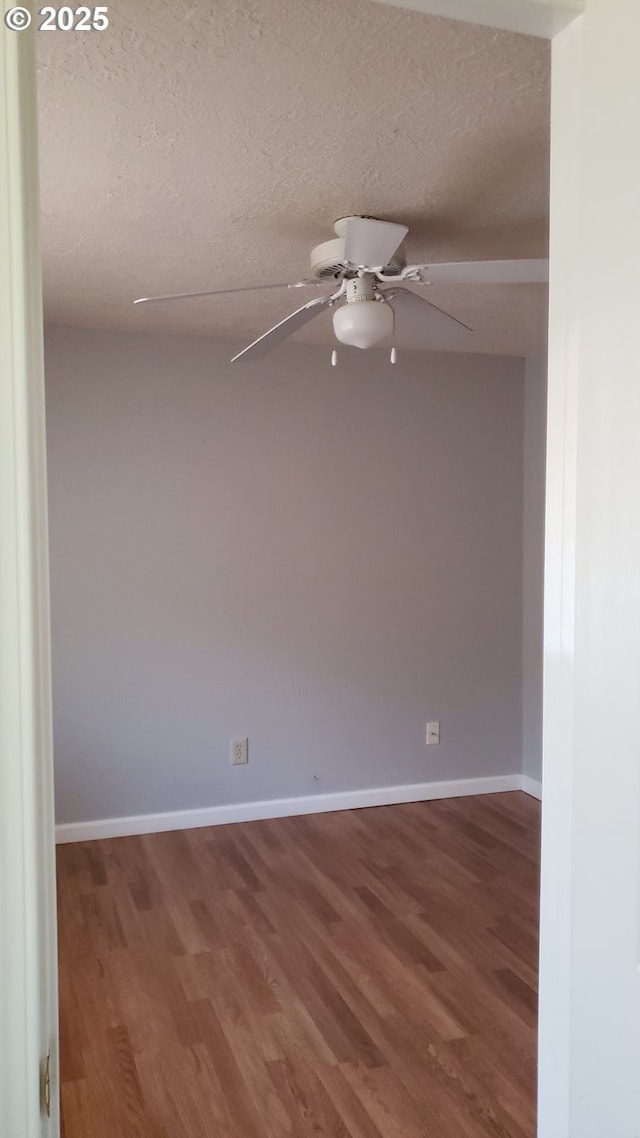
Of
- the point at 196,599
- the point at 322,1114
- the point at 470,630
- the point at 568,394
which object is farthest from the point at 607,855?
the point at 470,630

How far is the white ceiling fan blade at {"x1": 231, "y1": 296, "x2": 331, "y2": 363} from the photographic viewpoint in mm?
2281

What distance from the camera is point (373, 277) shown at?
7.19 ft

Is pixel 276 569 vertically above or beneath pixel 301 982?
above

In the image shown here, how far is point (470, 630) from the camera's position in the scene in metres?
4.34

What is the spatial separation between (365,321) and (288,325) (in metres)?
0.37

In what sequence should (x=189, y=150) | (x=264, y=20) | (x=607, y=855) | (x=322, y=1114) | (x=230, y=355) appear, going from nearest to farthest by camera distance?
(x=607, y=855), (x=264, y=20), (x=189, y=150), (x=322, y=1114), (x=230, y=355)

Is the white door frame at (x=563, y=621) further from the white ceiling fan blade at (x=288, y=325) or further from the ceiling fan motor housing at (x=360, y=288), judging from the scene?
the white ceiling fan blade at (x=288, y=325)

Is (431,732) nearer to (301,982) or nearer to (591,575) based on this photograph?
(301,982)

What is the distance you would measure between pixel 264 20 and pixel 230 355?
2502 millimetres

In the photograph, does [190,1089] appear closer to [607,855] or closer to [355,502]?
[607,855]

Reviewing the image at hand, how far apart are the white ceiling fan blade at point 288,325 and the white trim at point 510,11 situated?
1310 mm

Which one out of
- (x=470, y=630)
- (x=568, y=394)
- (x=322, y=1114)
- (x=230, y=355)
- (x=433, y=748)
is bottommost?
(x=322, y=1114)

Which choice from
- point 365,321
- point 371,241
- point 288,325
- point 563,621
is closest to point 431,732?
point 288,325

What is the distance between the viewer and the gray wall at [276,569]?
12.2ft
